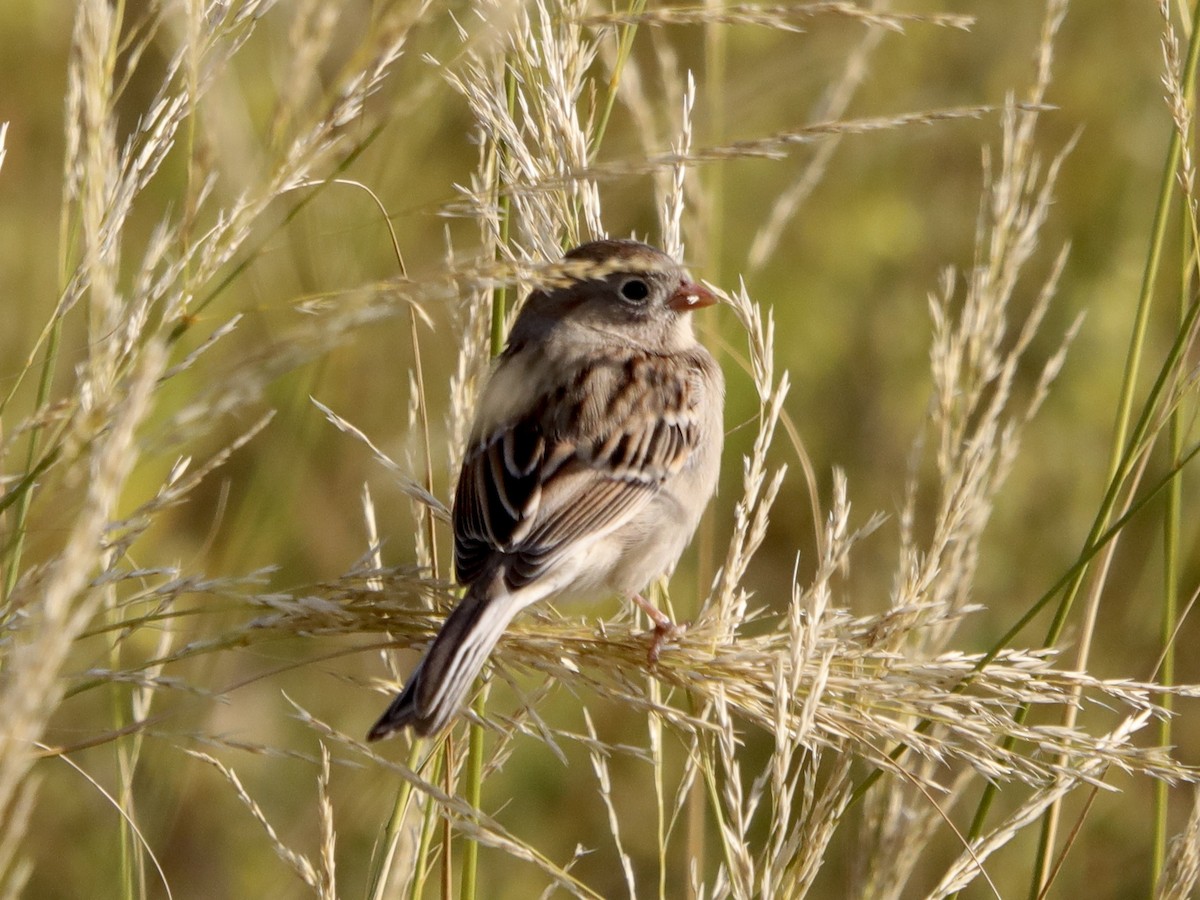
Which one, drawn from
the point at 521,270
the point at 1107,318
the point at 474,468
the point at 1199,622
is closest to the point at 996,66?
the point at 1107,318

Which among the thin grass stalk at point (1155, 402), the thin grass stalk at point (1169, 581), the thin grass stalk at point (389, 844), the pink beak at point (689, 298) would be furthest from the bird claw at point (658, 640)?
the pink beak at point (689, 298)

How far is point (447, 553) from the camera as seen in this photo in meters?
4.50

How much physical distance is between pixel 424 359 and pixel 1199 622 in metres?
2.83

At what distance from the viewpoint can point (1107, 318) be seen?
4.62 metres

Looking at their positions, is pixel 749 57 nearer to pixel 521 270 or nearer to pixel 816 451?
pixel 816 451

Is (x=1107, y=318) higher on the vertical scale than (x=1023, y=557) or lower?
higher

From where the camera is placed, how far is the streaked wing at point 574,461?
251 cm

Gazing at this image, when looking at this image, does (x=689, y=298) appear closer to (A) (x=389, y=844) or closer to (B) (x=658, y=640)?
(B) (x=658, y=640)

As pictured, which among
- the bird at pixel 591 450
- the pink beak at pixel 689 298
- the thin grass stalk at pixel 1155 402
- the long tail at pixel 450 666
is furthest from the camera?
the pink beak at pixel 689 298

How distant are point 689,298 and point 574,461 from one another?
55 cm

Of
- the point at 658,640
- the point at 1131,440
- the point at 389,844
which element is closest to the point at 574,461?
the point at 658,640

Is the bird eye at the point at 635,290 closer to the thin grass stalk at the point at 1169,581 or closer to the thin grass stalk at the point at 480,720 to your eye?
the thin grass stalk at the point at 480,720

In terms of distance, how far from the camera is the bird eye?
312 cm

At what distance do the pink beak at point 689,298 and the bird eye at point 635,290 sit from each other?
0.07m
